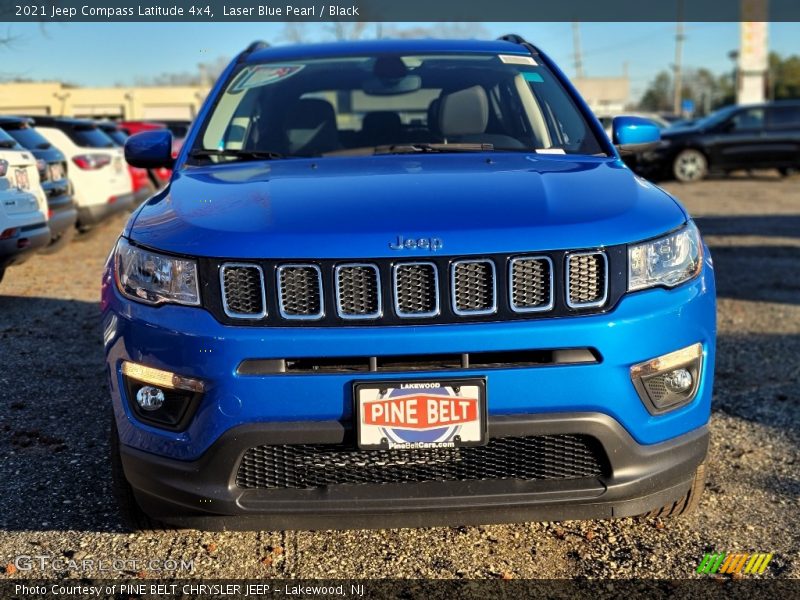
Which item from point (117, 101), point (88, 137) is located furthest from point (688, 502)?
point (117, 101)

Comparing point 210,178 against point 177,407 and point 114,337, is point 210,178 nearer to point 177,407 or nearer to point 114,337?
point 114,337

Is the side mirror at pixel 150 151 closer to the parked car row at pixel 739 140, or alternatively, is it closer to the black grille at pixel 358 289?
the black grille at pixel 358 289

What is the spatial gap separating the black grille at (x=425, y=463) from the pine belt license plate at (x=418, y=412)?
0.25 feet

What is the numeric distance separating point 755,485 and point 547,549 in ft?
3.24

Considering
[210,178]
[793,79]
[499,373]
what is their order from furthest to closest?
[793,79]
[210,178]
[499,373]

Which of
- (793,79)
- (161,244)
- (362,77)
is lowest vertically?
(793,79)

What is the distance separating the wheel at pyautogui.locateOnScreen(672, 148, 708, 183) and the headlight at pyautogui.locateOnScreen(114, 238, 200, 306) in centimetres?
1801

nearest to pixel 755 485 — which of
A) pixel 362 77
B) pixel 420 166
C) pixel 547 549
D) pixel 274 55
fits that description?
pixel 547 549

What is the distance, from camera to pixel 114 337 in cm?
261

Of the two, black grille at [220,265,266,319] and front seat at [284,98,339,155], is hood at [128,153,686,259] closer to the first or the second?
black grille at [220,265,266,319]

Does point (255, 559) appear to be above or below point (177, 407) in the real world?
below

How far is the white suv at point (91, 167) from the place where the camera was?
10594mm

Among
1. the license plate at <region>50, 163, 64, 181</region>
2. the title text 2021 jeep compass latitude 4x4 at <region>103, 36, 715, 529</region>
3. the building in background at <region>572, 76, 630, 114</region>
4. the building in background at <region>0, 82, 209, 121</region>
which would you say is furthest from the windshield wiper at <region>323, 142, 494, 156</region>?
the building in background at <region>572, 76, 630, 114</region>

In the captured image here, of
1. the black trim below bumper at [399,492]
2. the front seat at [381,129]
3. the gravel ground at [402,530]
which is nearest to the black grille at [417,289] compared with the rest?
the black trim below bumper at [399,492]
